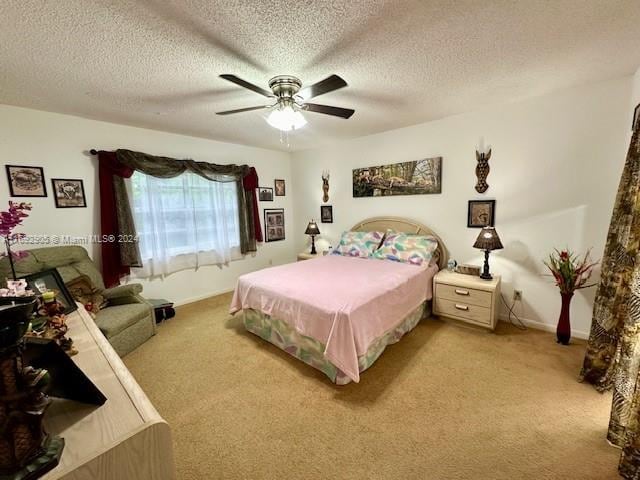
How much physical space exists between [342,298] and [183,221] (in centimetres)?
277

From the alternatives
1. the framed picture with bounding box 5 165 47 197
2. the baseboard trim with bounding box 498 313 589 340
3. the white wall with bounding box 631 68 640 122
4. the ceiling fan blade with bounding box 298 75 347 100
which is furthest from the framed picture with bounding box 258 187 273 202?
the white wall with bounding box 631 68 640 122

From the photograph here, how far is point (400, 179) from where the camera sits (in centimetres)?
367

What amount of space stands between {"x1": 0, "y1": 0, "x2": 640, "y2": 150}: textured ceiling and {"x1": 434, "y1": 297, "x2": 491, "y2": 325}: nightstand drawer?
2.10m

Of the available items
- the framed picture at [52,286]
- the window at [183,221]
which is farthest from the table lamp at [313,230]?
the framed picture at [52,286]

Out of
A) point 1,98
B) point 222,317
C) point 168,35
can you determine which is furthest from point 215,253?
point 168,35

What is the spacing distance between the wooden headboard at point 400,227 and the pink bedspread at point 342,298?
232 mm

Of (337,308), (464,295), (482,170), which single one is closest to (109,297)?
(337,308)

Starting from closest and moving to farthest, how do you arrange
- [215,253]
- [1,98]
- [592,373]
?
1. [592,373]
2. [1,98]
3. [215,253]

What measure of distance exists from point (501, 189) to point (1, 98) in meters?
4.92

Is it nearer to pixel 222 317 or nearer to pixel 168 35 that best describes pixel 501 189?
pixel 168 35

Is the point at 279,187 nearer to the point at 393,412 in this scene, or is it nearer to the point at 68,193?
the point at 68,193

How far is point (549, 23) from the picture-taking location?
60.0 inches

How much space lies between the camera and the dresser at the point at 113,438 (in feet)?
2.12

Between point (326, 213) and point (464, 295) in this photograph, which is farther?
point (326, 213)
